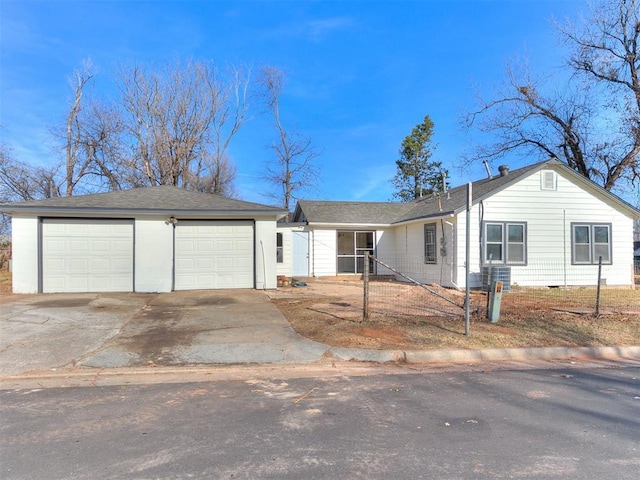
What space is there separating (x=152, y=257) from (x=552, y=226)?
14.5 meters

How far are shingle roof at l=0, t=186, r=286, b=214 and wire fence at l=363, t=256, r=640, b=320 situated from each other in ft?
17.2

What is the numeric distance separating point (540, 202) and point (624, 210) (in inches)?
146

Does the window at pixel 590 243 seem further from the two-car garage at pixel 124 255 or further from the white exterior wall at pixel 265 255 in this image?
the two-car garage at pixel 124 255

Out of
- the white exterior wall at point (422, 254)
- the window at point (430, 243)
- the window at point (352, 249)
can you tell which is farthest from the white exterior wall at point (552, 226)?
the window at point (352, 249)

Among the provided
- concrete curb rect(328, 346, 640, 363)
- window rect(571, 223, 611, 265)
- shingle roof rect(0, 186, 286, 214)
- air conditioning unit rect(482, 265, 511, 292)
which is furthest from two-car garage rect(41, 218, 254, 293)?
window rect(571, 223, 611, 265)

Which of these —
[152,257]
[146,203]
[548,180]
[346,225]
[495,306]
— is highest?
[548,180]

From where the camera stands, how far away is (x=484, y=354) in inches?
266

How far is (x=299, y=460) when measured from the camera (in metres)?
3.30

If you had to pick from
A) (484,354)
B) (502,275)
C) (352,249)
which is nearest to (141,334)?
(484,354)

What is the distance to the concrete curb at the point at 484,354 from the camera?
21.3ft

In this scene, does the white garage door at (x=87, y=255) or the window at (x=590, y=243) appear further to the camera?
the window at (x=590, y=243)

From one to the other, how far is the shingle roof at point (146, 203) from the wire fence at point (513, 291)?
524cm

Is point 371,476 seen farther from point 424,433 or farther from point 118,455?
point 118,455

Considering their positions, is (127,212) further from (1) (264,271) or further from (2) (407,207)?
(2) (407,207)
